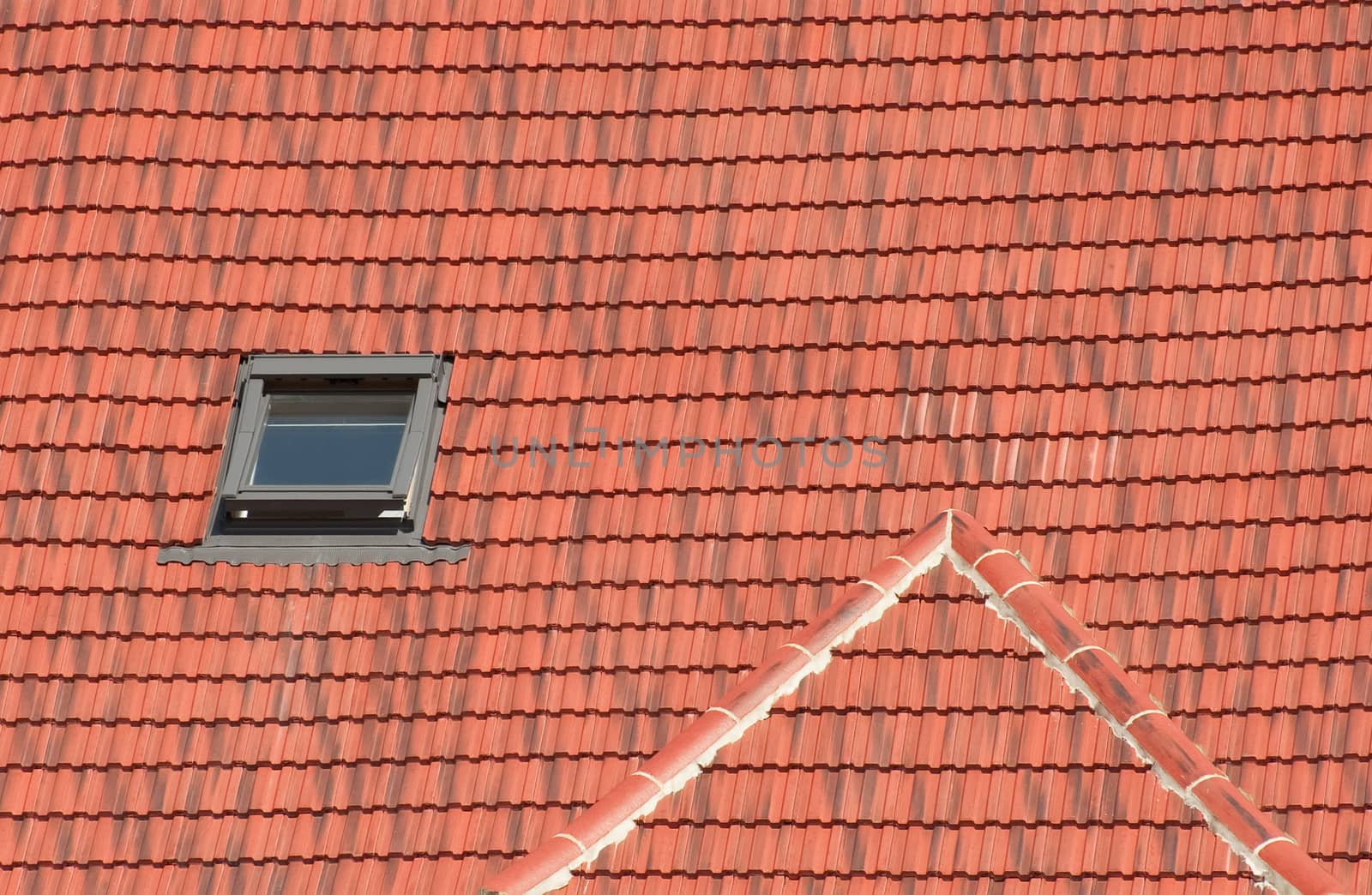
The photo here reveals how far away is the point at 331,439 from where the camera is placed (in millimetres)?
8672

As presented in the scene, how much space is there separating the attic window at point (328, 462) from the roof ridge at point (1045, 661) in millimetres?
1407

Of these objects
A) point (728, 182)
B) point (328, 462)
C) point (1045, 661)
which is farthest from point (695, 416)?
point (1045, 661)

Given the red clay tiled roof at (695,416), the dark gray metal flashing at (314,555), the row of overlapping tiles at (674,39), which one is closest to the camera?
the red clay tiled roof at (695,416)

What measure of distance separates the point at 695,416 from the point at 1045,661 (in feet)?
5.94

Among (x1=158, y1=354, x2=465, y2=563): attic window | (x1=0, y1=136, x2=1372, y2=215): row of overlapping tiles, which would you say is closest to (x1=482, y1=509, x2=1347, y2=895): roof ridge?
(x1=158, y1=354, x2=465, y2=563): attic window

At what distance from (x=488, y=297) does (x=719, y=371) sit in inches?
41.3

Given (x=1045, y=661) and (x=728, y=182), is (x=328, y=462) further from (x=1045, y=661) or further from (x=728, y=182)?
(x=1045, y=661)

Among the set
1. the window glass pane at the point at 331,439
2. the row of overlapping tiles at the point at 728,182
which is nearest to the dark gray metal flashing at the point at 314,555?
the window glass pane at the point at 331,439

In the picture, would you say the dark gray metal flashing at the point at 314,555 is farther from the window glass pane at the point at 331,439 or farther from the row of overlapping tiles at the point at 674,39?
the row of overlapping tiles at the point at 674,39

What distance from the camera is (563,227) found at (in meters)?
8.98

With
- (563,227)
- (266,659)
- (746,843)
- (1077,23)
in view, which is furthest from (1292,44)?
(266,659)

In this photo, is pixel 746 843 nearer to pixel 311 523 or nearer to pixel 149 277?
pixel 311 523

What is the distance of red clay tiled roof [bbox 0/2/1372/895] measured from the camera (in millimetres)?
7438

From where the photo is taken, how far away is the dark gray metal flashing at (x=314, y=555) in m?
8.23
